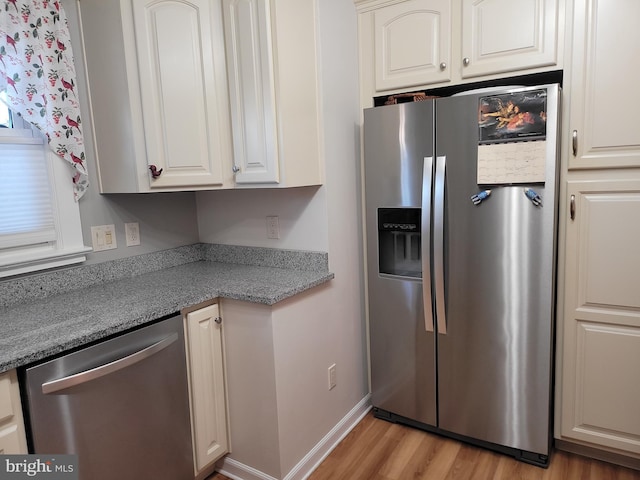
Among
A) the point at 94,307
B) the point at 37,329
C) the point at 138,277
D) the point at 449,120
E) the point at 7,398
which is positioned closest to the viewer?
the point at 7,398

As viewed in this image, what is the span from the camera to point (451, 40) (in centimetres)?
197

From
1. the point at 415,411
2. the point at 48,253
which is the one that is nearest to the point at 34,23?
the point at 48,253

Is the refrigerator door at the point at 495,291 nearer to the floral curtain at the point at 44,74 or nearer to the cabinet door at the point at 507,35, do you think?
the cabinet door at the point at 507,35

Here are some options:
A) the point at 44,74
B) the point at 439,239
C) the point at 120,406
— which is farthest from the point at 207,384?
the point at 44,74

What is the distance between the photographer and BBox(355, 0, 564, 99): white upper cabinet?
1.79 meters

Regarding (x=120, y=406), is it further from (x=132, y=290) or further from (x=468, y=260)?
(x=468, y=260)

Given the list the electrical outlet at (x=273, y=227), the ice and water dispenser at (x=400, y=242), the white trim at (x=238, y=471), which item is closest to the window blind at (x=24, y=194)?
the electrical outlet at (x=273, y=227)

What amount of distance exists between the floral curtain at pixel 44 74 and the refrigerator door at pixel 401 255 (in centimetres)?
130

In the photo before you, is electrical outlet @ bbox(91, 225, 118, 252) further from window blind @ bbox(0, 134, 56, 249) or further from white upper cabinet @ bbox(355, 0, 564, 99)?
white upper cabinet @ bbox(355, 0, 564, 99)

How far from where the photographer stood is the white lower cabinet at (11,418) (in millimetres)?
1191

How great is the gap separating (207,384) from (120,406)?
41 cm

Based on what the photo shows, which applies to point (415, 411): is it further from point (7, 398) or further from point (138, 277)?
point (7, 398)

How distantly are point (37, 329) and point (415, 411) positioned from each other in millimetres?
1716

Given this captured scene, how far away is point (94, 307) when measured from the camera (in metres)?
1.63
